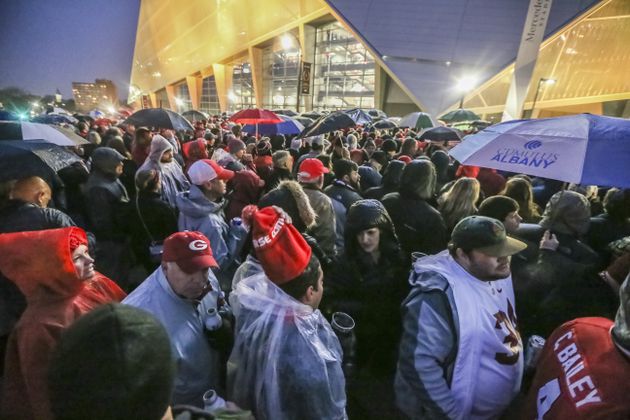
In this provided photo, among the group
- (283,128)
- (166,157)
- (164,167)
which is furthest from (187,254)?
(283,128)

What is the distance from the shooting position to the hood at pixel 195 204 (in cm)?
289

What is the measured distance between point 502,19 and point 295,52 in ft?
74.4

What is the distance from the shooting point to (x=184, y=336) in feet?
5.57

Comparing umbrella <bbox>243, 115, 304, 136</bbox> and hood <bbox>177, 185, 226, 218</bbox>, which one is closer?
hood <bbox>177, 185, 226, 218</bbox>

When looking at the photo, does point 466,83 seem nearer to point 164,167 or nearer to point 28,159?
point 164,167

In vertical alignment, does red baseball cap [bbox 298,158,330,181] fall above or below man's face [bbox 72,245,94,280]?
above

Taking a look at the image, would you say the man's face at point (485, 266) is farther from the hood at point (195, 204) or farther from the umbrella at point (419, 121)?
the umbrella at point (419, 121)

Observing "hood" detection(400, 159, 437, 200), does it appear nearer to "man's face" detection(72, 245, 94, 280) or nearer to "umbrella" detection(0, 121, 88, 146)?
"man's face" detection(72, 245, 94, 280)

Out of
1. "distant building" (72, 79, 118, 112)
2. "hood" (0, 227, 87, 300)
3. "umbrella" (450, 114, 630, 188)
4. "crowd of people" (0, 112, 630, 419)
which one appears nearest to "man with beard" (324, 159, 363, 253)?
"crowd of people" (0, 112, 630, 419)

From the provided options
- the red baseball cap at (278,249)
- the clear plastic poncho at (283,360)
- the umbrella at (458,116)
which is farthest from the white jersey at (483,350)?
the umbrella at (458,116)

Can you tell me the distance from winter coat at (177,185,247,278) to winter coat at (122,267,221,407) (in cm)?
105

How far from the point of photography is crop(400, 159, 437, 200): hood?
3064 mm

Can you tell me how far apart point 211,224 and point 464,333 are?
2176 millimetres

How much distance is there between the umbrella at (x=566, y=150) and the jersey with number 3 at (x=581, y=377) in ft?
3.90
